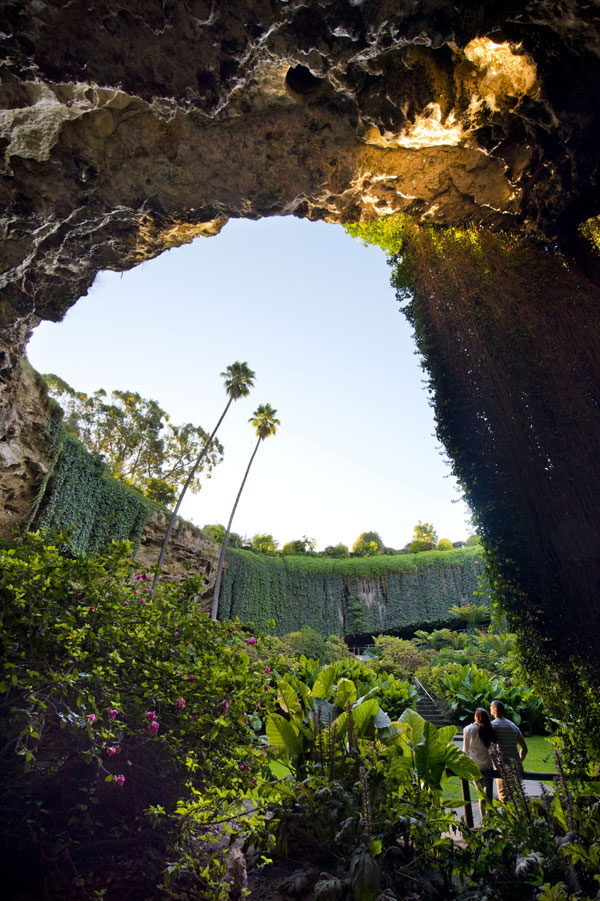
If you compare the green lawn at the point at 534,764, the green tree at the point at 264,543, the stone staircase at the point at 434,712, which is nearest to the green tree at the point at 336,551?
the green tree at the point at 264,543

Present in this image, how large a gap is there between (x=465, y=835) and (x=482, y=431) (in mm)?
3943

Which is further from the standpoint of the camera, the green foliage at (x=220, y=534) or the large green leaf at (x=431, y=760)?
the green foliage at (x=220, y=534)

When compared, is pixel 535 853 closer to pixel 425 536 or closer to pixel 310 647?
pixel 310 647

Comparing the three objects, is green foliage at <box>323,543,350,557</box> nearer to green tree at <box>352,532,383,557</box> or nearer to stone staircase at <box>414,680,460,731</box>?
green tree at <box>352,532,383,557</box>

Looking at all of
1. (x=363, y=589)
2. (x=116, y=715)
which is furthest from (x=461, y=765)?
(x=363, y=589)

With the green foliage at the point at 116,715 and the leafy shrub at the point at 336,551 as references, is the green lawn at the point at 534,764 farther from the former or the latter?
the leafy shrub at the point at 336,551

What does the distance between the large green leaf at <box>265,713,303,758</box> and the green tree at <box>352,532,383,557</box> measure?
25681 mm

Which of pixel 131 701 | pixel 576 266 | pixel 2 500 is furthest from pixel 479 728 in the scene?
pixel 2 500

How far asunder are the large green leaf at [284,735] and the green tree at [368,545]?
84.3 feet

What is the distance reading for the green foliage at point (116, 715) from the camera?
3203mm

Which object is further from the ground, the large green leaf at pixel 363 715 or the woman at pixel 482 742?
the large green leaf at pixel 363 715

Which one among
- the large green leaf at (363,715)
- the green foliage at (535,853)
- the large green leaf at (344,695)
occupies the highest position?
the large green leaf at (344,695)

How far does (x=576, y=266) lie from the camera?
4.93 metres

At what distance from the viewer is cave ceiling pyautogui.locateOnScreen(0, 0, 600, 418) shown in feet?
11.5
